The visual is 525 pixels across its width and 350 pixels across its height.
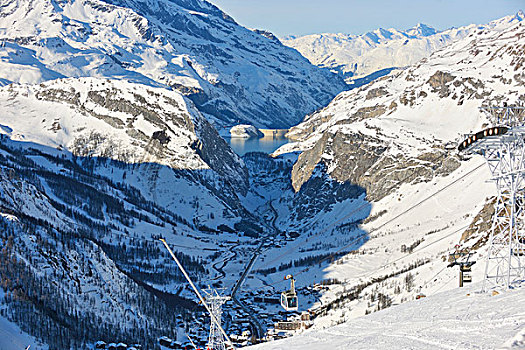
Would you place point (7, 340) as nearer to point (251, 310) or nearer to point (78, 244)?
point (78, 244)

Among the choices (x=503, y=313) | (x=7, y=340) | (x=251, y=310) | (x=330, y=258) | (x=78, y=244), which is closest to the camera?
(x=503, y=313)

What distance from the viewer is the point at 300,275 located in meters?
159

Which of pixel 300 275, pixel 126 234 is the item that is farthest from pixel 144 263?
pixel 300 275

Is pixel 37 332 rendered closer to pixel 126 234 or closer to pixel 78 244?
pixel 78 244

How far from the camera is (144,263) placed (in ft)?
569

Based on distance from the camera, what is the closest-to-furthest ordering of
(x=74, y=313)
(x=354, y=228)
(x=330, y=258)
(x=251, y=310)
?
(x=74, y=313) → (x=251, y=310) → (x=330, y=258) → (x=354, y=228)

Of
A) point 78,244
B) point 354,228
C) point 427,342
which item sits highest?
point 354,228

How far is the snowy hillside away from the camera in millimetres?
38037

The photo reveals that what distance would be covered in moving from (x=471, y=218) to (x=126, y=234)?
101626mm

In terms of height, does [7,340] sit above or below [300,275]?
below

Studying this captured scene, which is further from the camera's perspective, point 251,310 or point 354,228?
point 354,228

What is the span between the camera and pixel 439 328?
144ft

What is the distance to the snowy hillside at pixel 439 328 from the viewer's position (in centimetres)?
3804

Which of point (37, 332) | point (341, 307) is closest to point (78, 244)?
point (37, 332)
